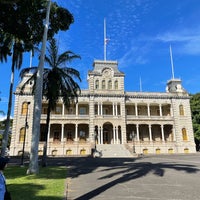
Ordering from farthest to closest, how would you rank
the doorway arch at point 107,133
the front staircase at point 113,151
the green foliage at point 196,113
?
the green foliage at point 196,113 → the doorway arch at point 107,133 → the front staircase at point 113,151

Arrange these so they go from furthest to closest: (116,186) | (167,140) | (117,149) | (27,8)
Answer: (167,140) → (117,149) → (27,8) → (116,186)

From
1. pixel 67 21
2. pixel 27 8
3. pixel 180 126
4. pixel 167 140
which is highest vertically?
pixel 67 21

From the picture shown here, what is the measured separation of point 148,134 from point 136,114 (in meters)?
5.23

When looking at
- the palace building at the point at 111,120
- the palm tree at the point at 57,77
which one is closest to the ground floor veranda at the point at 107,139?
the palace building at the point at 111,120

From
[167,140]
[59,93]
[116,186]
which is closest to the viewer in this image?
[116,186]

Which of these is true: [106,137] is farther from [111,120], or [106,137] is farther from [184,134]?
[184,134]

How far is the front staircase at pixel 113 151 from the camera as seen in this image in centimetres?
A: 3083

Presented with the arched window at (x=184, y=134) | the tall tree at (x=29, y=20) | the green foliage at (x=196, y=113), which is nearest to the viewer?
the tall tree at (x=29, y=20)

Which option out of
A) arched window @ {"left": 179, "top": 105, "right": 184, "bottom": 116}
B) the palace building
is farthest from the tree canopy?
arched window @ {"left": 179, "top": 105, "right": 184, "bottom": 116}

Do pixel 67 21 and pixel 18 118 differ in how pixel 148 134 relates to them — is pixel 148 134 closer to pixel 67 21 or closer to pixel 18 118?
pixel 18 118

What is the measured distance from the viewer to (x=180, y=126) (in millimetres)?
39875

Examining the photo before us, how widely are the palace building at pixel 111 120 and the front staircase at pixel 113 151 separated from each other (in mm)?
901

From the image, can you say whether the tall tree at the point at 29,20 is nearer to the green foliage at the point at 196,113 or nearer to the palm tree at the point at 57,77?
the palm tree at the point at 57,77

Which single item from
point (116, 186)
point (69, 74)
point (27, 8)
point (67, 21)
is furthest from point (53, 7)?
point (116, 186)
